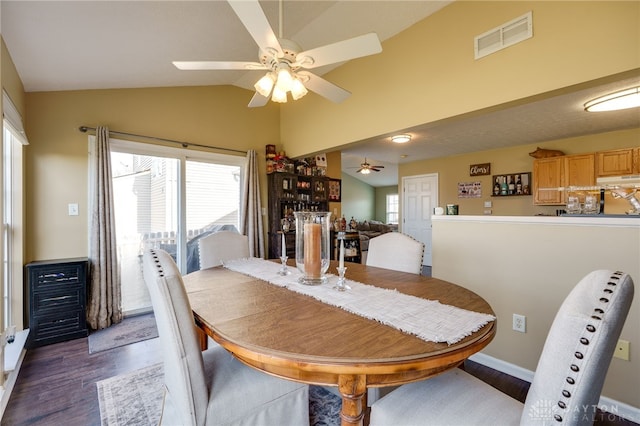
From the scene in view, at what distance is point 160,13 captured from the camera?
215cm

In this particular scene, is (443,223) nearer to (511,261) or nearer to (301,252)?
(511,261)

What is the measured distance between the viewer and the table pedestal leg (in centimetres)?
88

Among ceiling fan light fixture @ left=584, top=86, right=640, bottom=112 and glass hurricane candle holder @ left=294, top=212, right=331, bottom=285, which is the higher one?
ceiling fan light fixture @ left=584, top=86, right=640, bottom=112

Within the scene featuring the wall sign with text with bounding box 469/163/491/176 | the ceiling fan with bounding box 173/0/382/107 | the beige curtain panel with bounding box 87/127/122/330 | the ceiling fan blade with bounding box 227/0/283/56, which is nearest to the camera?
the ceiling fan blade with bounding box 227/0/283/56

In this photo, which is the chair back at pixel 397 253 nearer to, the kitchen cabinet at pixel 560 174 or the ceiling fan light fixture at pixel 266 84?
the ceiling fan light fixture at pixel 266 84

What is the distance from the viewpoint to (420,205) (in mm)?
6559

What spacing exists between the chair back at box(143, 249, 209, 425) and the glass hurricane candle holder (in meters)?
0.71

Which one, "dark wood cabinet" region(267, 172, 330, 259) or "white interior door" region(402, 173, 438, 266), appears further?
"white interior door" region(402, 173, 438, 266)

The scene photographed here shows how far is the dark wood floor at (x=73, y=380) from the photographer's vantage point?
1.67m

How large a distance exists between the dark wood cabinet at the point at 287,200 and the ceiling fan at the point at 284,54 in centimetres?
243

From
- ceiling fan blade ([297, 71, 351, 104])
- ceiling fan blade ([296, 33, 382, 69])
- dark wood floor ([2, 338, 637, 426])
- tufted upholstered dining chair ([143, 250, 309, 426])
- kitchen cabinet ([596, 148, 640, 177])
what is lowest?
dark wood floor ([2, 338, 637, 426])

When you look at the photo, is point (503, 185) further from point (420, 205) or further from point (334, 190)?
point (334, 190)

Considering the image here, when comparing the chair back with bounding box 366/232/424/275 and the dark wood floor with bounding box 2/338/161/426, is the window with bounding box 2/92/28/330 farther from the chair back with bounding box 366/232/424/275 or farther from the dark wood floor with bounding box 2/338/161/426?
the chair back with bounding box 366/232/424/275

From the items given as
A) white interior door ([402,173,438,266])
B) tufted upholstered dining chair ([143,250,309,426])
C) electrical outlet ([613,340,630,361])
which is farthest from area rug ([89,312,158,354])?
white interior door ([402,173,438,266])
